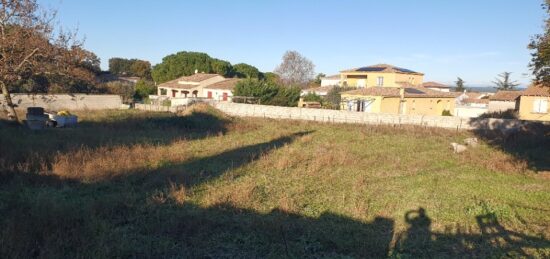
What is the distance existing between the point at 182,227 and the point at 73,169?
464 centimetres

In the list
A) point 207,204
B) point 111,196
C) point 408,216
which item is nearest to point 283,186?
point 207,204

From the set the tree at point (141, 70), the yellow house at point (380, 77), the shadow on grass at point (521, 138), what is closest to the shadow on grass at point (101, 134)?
the shadow on grass at point (521, 138)

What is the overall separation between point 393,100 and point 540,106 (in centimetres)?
1120

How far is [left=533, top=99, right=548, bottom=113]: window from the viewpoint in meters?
30.3

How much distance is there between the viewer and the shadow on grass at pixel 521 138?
46.9 feet

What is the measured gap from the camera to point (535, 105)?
1206 inches

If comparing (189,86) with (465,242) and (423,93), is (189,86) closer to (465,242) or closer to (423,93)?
(423,93)

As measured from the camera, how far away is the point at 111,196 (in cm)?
765

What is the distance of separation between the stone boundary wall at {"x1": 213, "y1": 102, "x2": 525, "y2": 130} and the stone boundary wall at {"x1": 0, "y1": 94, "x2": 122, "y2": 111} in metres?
10.5

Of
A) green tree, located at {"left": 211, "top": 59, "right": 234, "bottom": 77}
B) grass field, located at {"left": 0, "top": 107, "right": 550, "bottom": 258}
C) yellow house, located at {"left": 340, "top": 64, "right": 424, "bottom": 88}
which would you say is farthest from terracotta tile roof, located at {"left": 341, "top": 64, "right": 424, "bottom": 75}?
grass field, located at {"left": 0, "top": 107, "right": 550, "bottom": 258}

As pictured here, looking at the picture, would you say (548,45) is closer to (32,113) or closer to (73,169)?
(73,169)

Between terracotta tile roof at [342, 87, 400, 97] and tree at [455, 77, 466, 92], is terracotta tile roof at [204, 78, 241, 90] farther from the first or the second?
tree at [455, 77, 466, 92]

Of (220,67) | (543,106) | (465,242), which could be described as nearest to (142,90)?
(220,67)

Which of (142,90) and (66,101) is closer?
(66,101)
